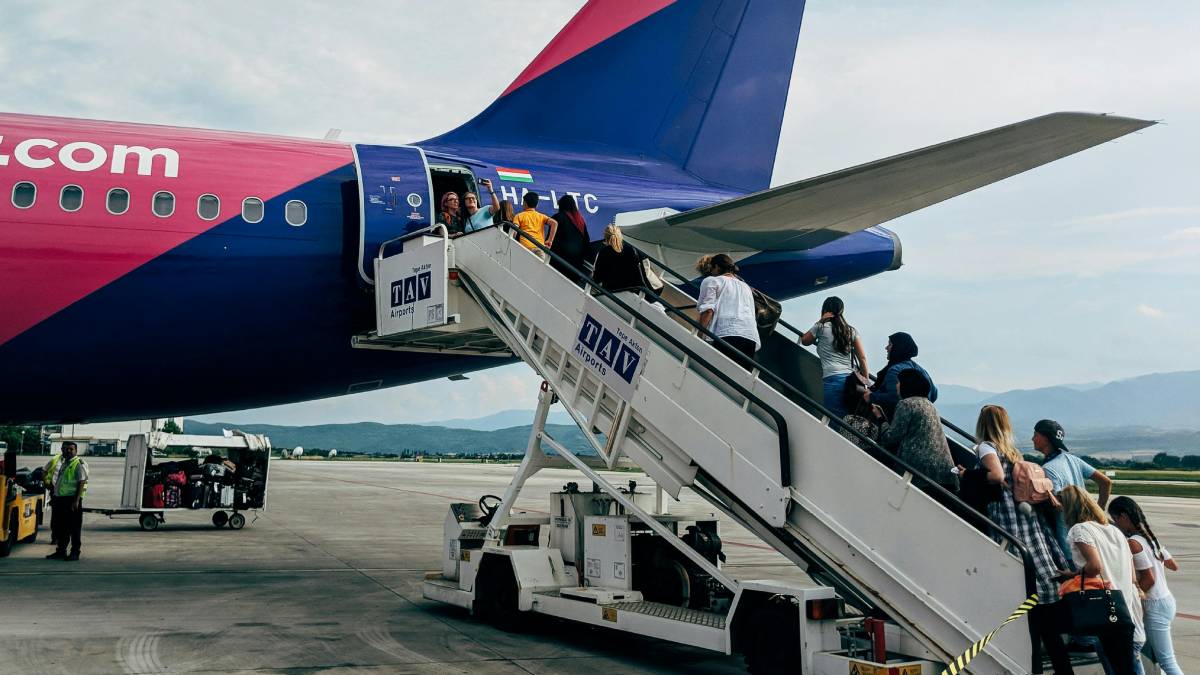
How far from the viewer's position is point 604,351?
8.70 metres

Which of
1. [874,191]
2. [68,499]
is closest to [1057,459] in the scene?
[874,191]

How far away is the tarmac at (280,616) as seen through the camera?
8156 millimetres

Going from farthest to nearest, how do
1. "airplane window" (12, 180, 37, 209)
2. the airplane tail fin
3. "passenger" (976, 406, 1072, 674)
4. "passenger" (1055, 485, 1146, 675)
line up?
the airplane tail fin → "airplane window" (12, 180, 37, 209) → "passenger" (976, 406, 1072, 674) → "passenger" (1055, 485, 1146, 675)

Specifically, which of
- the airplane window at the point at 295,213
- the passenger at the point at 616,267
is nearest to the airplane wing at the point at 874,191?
the passenger at the point at 616,267

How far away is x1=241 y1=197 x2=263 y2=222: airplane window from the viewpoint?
39.1ft

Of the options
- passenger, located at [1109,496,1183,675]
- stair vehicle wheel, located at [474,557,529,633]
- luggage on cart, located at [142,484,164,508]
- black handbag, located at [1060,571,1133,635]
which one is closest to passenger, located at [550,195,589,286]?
stair vehicle wheel, located at [474,557,529,633]

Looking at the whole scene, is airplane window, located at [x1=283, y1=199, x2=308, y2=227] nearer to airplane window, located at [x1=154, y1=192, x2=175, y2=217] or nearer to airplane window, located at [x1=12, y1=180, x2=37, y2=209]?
airplane window, located at [x1=154, y1=192, x2=175, y2=217]

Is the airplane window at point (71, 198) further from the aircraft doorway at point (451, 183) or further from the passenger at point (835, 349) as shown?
the passenger at point (835, 349)

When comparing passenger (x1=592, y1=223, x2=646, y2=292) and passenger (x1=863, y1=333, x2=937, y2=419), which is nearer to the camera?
passenger (x1=863, y1=333, x2=937, y2=419)

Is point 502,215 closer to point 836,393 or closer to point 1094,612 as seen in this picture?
point 836,393

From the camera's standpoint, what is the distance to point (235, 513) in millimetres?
21844

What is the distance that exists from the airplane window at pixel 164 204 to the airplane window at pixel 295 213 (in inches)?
49.4

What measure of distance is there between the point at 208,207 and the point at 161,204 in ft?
1.66

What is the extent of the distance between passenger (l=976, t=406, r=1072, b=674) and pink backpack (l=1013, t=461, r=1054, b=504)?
41 mm
